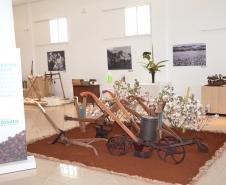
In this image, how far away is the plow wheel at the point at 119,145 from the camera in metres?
4.18

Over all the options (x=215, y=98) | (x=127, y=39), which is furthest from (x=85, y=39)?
(x=215, y=98)

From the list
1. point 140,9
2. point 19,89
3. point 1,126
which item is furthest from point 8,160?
point 140,9

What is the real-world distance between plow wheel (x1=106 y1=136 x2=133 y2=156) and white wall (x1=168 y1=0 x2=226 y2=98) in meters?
4.30

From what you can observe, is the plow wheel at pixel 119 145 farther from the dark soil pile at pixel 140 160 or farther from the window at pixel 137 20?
the window at pixel 137 20

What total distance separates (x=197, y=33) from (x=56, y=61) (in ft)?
18.0

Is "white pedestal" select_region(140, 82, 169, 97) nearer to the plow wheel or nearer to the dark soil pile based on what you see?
the dark soil pile

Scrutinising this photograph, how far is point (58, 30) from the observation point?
35.3ft

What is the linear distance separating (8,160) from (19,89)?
Answer: 0.98 metres

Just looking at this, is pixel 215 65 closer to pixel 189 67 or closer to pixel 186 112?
pixel 189 67

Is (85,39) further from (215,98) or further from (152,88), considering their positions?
(215,98)

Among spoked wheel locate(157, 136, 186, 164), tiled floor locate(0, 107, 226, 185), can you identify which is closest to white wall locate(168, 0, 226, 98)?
spoked wheel locate(157, 136, 186, 164)

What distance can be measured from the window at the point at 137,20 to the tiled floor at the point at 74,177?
18.2 feet

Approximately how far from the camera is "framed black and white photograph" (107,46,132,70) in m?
9.05

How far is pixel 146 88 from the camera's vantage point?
780 cm
